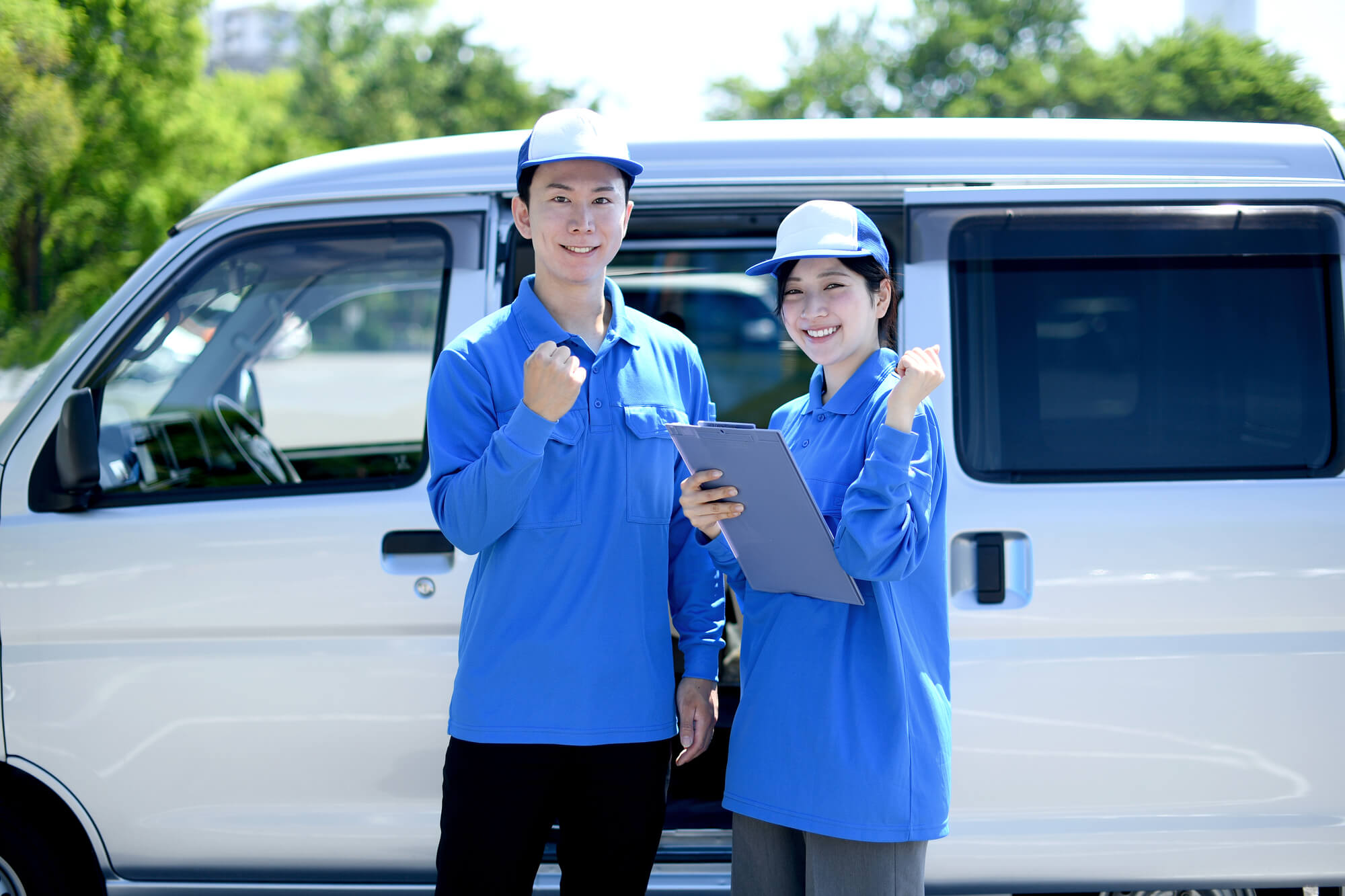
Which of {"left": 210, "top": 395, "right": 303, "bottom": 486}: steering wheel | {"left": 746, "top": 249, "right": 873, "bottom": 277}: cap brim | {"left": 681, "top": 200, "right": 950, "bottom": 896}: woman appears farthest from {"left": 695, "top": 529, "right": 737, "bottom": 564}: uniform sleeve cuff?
{"left": 210, "top": 395, "right": 303, "bottom": 486}: steering wheel

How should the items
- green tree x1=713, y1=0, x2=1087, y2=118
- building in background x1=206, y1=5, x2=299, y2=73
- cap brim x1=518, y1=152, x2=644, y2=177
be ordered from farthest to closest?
1. building in background x1=206, y1=5, x2=299, y2=73
2. green tree x1=713, y1=0, x2=1087, y2=118
3. cap brim x1=518, y1=152, x2=644, y2=177

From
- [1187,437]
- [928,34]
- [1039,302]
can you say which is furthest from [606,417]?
[928,34]

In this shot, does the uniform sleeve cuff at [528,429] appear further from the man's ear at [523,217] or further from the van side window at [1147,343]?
the van side window at [1147,343]

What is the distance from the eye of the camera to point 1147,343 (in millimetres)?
2479

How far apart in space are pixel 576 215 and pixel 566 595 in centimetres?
67

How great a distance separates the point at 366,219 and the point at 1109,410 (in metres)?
1.88

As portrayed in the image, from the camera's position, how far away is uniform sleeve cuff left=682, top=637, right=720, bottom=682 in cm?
193

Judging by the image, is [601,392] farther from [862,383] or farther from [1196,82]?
[1196,82]

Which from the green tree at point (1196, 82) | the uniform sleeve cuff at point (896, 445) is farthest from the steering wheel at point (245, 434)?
the green tree at point (1196, 82)

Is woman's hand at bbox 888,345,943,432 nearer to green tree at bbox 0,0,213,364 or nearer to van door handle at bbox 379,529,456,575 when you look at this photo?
van door handle at bbox 379,529,456,575

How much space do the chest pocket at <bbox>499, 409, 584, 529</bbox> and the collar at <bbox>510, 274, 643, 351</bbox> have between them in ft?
0.47

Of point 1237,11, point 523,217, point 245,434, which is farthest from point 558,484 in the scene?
point 1237,11

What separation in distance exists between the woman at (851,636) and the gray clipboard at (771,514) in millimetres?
32

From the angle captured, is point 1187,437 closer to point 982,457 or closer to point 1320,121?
point 982,457
